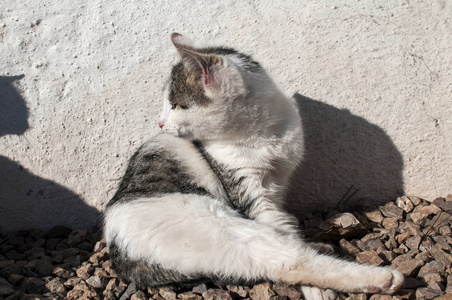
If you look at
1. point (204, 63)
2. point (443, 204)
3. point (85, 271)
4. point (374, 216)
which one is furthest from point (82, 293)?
point (443, 204)

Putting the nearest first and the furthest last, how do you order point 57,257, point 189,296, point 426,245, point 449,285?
point 449,285
point 189,296
point 426,245
point 57,257

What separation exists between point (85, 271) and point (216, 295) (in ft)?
3.19

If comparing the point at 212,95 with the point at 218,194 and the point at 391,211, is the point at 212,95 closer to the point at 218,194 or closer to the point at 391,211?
the point at 218,194

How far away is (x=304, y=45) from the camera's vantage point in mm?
3008

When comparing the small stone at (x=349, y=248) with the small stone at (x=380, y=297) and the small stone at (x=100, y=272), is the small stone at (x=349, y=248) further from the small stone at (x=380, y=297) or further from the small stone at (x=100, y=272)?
the small stone at (x=100, y=272)

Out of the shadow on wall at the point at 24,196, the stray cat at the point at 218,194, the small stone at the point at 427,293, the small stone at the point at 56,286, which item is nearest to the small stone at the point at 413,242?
the small stone at the point at 427,293

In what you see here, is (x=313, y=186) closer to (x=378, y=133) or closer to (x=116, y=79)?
(x=378, y=133)

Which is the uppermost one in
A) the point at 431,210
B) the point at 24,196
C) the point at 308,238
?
the point at 431,210

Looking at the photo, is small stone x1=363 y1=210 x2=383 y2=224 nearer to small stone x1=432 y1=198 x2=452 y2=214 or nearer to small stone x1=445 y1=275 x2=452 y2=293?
small stone x1=432 y1=198 x2=452 y2=214

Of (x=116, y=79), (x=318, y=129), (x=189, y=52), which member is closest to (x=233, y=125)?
(x=189, y=52)

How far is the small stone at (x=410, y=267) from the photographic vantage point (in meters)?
2.41

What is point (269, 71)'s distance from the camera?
3.08 m

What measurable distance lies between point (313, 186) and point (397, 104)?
0.86m

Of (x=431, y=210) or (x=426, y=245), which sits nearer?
(x=426, y=245)
